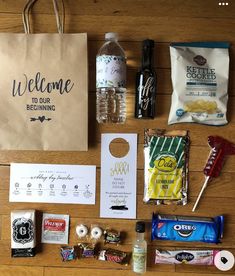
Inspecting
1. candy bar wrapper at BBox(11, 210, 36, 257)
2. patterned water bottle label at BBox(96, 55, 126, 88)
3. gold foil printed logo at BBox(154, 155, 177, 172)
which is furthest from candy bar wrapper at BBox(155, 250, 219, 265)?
patterned water bottle label at BBox(96, 55, 126, 88)

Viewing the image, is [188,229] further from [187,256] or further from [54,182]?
[54,182]

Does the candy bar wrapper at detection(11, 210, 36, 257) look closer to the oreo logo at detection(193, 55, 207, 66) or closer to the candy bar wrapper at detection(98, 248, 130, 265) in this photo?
the candy bar wrapper at detection(98, 248, 130, 265)

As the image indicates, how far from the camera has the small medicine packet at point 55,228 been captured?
1.01 m

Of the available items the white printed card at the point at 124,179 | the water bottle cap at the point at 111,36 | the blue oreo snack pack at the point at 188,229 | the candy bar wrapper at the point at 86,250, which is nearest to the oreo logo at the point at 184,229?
the blue oreo snack pack at the point at 188,229

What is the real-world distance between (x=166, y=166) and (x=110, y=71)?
310 millimetres

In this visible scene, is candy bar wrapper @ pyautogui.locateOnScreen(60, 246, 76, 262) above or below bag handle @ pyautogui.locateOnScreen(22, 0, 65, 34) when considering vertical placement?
below

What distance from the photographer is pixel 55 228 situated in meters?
1.01

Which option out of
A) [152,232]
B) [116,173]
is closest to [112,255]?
[152,232]

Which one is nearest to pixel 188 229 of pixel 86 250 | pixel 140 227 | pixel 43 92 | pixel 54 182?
pixel 140 227

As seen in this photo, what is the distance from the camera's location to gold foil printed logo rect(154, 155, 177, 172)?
38.7 inches

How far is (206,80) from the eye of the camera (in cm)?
96

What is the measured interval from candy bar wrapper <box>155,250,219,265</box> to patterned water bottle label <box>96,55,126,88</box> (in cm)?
50

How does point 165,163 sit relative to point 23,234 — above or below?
above

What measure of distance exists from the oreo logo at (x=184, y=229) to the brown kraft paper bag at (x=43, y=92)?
343 mm
